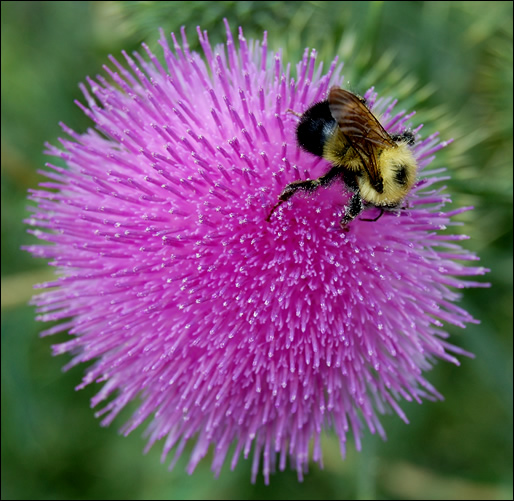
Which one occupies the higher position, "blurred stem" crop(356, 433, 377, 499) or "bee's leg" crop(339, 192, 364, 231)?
"bee's leg" crop(339, 192, 364, 231)

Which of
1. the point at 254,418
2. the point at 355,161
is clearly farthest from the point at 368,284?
the point at 254,418

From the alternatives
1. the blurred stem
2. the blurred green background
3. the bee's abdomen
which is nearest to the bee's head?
the bee's abdomen

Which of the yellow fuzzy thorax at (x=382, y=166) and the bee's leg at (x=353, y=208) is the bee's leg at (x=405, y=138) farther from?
the bee's leg at (x=353, y=208)

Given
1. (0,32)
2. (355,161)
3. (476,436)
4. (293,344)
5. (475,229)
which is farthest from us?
(0,32)

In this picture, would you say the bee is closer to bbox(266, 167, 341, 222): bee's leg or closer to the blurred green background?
bbox(266, 167, 341, 222): bee's leg

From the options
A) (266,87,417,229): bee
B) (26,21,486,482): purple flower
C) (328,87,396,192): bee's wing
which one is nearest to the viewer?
(328,87,396,192): bee's wing

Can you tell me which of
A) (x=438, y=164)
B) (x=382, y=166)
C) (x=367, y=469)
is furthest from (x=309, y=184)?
(x=367, y=469)

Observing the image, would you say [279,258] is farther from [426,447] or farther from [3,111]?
[3,111]

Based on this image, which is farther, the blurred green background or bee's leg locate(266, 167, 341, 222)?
the blurred green background

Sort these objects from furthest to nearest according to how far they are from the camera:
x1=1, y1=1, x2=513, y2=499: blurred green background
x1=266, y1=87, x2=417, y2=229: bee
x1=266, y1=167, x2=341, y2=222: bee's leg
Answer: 1. x1=1, y1=1, x2=513, y2=499: blurred green background
2. x1=266, y1=167, x2=341, y2=222: bee's leg
3. x1=266, y1=87, x2=417, y2=229: bee
